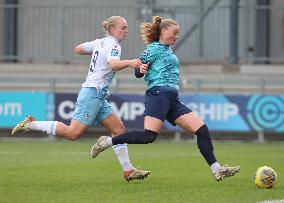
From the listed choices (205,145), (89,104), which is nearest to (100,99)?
(89,104)

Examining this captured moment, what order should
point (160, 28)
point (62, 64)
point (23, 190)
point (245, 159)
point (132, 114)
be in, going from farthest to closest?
point (62, 64), point (132, 114), point (245, 159), point (160, 28), point (23, 190)

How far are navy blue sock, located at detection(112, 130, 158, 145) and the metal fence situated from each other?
13404 millimetres

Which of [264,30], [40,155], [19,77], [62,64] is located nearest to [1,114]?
[19,77]

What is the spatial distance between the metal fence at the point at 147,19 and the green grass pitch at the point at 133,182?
524cm

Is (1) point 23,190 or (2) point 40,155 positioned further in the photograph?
(2) point 40,155

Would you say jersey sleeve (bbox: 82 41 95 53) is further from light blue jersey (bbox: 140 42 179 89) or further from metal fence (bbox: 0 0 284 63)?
metal fence (bbox: 0 0 284 63)

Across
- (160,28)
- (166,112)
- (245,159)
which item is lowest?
(245,159)

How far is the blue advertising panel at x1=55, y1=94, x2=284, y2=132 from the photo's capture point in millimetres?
22078

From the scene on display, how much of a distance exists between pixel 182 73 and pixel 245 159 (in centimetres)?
830

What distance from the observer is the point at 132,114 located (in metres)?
22.4

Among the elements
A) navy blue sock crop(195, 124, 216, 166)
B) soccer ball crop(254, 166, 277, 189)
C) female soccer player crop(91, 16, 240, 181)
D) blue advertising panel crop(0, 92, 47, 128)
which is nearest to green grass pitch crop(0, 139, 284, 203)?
soccer ball crop(254, 166, 277, 189)

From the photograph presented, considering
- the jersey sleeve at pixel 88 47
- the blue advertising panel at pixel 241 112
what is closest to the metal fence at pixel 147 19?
the blue advertising panel at pixel 241 112

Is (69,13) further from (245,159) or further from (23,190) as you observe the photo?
(23,190)

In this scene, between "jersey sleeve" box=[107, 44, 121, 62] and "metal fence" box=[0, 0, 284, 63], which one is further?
"metal fence" box=[0, 0, 284, 63]
